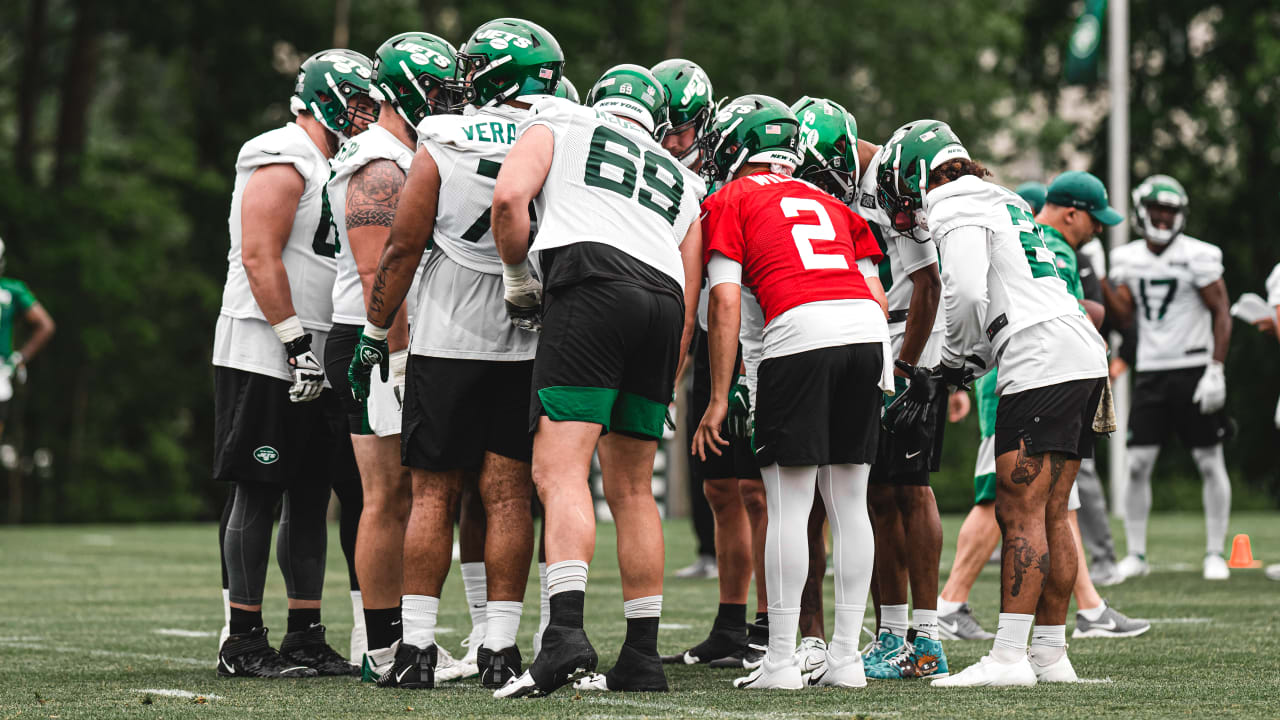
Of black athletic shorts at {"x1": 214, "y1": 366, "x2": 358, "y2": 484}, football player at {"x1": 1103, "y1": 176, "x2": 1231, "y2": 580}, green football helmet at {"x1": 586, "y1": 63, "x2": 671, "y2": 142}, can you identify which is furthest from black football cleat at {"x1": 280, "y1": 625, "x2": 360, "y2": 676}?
football player at {"x1": 1103, "y1": 176, "x2": 1231, "y2": 580}

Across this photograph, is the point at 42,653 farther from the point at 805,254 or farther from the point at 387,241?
the point at 805,254

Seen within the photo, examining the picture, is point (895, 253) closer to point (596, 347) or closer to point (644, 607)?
point (596, 347)

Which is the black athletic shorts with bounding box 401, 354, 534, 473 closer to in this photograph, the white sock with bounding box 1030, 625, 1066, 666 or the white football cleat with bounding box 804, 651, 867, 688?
the white football cleat with bounding box 804, 651, 867, 688

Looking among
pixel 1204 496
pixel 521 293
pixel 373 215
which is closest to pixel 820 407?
pixel 521 293

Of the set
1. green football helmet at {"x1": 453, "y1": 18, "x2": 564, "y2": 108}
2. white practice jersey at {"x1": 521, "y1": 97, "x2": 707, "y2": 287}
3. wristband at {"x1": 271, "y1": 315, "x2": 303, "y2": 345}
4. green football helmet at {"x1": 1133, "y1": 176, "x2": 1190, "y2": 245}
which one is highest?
green football helmet at {"x1": 1133, "y1": 176, "x2": 1190, "y2": 245}

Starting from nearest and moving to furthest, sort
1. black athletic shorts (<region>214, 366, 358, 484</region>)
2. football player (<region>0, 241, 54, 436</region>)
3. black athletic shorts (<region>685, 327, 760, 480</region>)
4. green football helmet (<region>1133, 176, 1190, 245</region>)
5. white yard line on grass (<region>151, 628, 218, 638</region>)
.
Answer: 1. black athletic shorts (<region>214, 366, 358, 484</region>)
2. black athletic shorts (<region>685, 327, 760, 480</region>)
3. white yard line on grass (<region>151, 628, 218, 638</region>)
4. green football helmet (<region>1133, 176, 1190, 245</region>)
5. football player (<region>0, 241, 54, 436</region>)

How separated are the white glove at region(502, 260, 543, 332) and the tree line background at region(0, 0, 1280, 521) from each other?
2156cm

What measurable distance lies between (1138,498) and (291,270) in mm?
7116

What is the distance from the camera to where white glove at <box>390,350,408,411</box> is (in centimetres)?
576

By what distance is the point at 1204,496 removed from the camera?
434 inches

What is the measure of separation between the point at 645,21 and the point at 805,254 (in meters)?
24.8

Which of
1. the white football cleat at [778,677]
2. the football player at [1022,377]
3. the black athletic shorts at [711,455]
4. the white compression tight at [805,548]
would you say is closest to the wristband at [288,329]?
the black athletic shorts at [711,455]

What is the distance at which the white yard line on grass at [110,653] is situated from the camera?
21.9ft

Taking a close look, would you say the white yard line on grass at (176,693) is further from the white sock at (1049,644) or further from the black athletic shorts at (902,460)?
the white sock at (1049,644)
